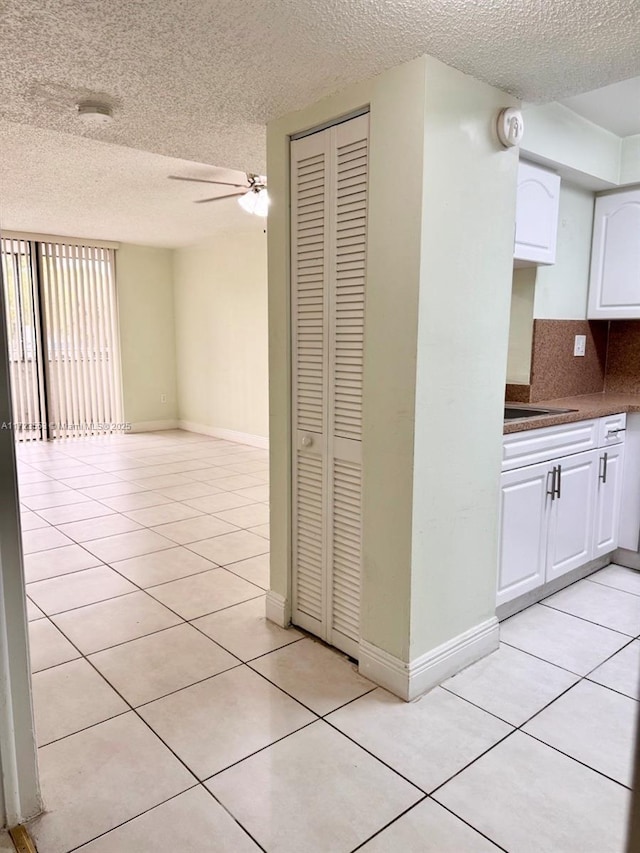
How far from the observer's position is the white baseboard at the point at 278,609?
2.65 meters

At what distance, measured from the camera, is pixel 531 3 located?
1.53m

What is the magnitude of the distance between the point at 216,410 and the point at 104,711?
5.61 m

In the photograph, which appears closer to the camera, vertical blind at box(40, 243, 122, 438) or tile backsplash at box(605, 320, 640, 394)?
tile backsplash at box(605, 320, 640, 394)

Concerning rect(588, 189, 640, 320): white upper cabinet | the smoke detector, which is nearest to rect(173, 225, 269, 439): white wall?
rect(588, 189, 640, 320): white upper cabinet

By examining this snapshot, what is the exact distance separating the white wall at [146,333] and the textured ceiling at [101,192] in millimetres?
620

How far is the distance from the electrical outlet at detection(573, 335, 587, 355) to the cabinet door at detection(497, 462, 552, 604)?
116 cm

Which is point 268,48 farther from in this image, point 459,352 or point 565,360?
point 565,360

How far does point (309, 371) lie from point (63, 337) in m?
5.62

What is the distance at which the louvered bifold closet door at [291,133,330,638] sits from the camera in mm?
2287

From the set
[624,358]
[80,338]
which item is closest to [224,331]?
[80,338]

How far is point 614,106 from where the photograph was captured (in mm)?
2820

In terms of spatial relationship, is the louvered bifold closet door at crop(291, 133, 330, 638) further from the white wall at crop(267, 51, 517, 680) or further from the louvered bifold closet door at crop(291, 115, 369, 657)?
the white wall at crop(267, 51, 517, 680)

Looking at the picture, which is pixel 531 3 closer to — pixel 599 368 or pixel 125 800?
pixel 125 800

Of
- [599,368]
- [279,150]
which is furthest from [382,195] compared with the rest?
[599,368]
